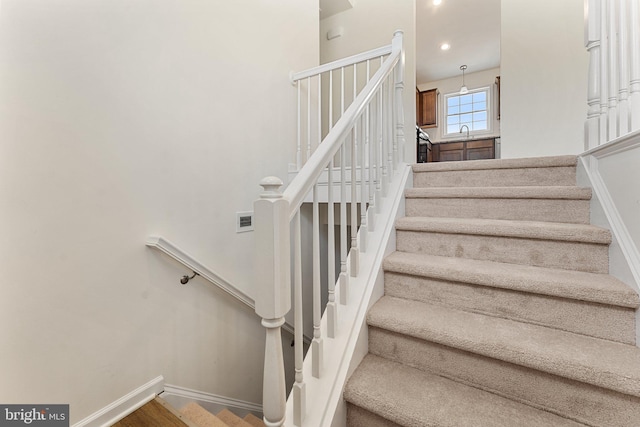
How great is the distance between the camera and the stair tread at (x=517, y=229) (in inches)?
46.8

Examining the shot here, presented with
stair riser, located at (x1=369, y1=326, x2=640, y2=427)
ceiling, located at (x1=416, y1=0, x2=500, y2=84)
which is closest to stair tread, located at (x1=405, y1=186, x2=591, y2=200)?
stair riser, located at (x1=369, y1=326, x2=640, y2=427)

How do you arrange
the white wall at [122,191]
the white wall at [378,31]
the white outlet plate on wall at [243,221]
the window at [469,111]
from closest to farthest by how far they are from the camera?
the white wall at [122,191] < the white outlet plate on wall at [243,221] < the white wall at [378,31] < the window at [469,111]

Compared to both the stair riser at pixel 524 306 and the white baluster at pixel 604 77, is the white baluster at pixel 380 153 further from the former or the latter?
the white baluster at pixel 604 77

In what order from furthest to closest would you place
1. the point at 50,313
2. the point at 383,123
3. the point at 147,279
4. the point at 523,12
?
the point at 523,12 → the point at 383,123 → the point at 147,279 → the point at 50,313

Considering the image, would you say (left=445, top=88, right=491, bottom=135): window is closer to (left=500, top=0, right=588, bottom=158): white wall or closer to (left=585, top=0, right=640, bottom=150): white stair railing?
(left=500, top=0, right=588, bottom=158): white wall

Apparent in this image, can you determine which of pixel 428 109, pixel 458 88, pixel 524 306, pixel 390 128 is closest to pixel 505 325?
pixel 524 306

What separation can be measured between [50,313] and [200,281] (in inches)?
28.3

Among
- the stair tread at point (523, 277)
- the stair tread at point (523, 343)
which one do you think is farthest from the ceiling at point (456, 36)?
the stair tread at point (523, 343)

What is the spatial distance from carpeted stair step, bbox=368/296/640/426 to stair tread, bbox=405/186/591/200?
718 mm

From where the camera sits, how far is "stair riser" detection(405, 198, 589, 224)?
140 cm

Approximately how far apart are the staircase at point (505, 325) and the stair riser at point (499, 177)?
2cm

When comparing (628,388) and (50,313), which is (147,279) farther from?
(628,388)

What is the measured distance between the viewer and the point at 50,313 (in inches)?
48.7

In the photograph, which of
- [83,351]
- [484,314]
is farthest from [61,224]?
[484,314]
